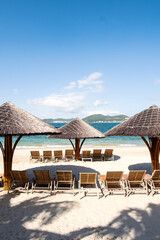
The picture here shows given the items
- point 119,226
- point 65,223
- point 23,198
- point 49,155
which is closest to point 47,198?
point 23,198

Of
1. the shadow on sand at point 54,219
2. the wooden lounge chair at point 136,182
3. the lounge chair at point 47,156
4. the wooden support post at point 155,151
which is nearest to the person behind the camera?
the shadow on sand at point 54,219

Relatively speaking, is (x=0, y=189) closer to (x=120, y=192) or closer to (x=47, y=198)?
(x=47, y=198)

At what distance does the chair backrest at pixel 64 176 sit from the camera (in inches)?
227

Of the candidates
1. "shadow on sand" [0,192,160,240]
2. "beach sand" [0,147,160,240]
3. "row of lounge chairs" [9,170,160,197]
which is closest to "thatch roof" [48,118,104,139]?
"row of lounge chairs" [9,170,160,197]

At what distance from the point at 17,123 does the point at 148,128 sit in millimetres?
5294

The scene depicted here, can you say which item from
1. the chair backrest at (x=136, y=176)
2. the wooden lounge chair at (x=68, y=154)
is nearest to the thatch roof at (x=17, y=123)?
the chair backrest at (x=136, y=176)

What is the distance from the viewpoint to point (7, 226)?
12.6 feet

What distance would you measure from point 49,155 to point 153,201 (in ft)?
27.4

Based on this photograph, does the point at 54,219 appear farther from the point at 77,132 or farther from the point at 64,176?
the point at 77,132

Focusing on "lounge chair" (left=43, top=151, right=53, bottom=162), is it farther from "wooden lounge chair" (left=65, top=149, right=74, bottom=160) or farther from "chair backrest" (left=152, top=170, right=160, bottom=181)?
"chair backrest" (left=152, top=170, right=160, bottom=181)

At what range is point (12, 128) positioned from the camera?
18.9ft

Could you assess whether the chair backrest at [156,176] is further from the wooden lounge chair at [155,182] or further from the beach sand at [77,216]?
the beach sand at [77,216]

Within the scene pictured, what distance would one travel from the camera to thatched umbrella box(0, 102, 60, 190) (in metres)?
5.75

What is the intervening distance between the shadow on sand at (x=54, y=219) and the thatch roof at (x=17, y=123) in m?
2.27
